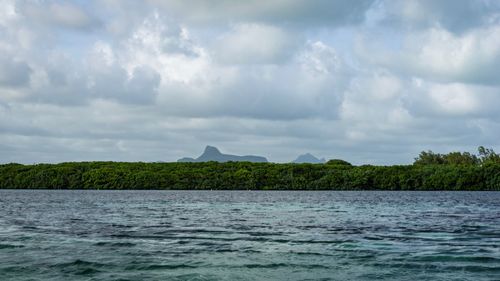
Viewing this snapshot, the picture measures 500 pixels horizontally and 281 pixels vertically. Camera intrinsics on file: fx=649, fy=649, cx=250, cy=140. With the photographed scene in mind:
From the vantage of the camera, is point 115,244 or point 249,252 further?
point 115,244

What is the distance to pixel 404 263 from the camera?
94.5 ft

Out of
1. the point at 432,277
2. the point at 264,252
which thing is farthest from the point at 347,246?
the point at 432,277

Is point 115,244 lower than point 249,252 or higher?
higher

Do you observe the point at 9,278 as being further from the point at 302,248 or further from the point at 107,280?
the point at 302,248

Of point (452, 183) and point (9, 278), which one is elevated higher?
point (452, 183)

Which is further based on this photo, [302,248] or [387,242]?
[387,242]

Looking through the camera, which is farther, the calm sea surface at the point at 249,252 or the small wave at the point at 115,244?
the small wave at the point at 115,244

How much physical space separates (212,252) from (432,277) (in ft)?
38.1

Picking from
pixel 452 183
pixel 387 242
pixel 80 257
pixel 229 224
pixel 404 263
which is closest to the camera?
pixel 404 263

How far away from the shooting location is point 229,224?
2071 inches

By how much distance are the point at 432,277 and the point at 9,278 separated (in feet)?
54.8

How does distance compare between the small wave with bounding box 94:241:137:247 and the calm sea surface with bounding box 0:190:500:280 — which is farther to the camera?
the small wave with bounding box 94:241:137:247

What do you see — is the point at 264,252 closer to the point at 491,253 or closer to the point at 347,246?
the point at 347,246

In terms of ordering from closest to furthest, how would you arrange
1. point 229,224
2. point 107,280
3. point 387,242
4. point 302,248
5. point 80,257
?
1. point 107,280
2. point 80,257
3. point 302,248
4. point 387,242
5. point 229,224
